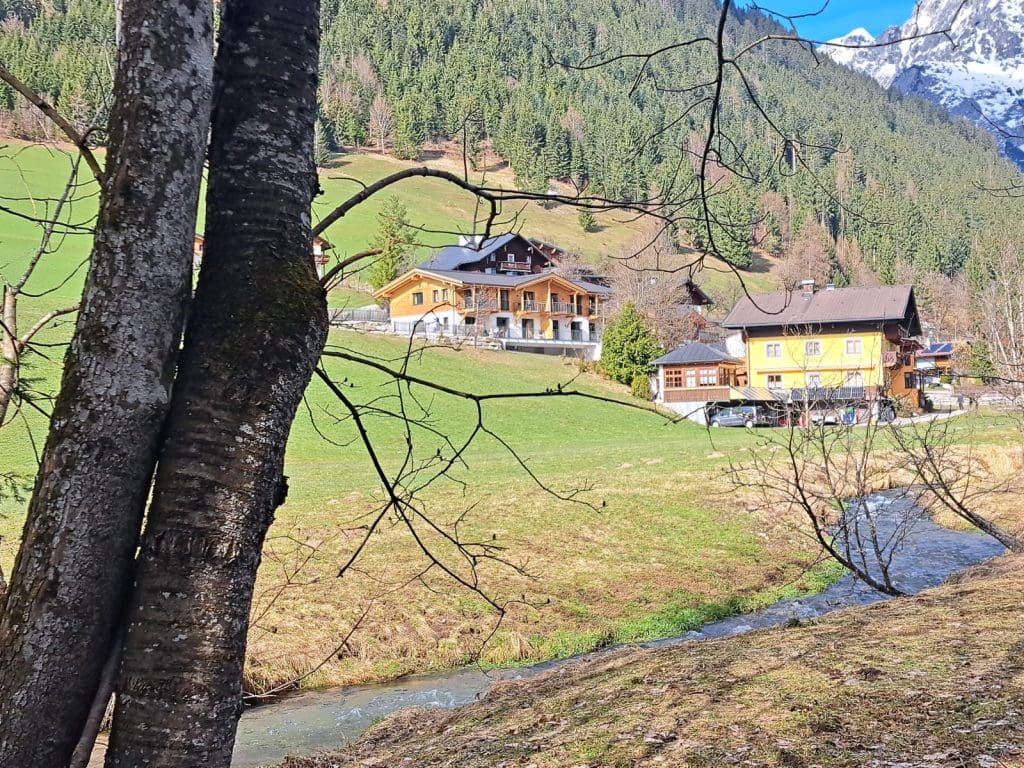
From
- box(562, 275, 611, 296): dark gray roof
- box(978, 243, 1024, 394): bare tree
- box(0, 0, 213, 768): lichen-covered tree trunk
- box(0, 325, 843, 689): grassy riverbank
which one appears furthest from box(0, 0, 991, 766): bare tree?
box(562, 275, 611, 296): dark gray roof

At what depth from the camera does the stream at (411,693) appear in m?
7.02

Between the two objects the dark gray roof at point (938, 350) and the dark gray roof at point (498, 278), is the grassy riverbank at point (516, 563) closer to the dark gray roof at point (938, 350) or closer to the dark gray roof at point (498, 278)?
the dark gray roof at point (498, 278)

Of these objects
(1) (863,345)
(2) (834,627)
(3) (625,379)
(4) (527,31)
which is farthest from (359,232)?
(4) (527,31)

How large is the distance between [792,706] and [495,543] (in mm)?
11588

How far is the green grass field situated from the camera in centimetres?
926

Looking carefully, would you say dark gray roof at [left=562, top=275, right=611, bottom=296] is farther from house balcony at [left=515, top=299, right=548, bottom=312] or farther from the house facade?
the house facade

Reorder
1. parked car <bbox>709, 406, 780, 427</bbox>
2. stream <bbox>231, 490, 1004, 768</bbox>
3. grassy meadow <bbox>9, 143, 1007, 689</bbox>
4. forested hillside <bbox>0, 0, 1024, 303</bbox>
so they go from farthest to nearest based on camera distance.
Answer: forested hillside <bbox>0, 0, 1024, 303</bbox> < parked car <bbox>709, 406, 780, 427</bbox> < grassy meadow <bbox>9, 143, 1007, 689</bbox> < stream <bbox>231, 490, 1004, 768</bbox>

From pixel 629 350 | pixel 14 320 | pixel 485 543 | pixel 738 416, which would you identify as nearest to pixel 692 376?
pixel 629 350

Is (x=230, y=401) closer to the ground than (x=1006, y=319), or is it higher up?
closer to the ground

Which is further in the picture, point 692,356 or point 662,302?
point 662,302

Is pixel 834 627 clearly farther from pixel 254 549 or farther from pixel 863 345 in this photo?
pixel 863 345

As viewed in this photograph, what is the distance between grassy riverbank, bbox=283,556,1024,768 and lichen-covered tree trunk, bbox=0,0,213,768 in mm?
2333

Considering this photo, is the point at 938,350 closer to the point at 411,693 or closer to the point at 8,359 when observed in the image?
the point at 411,693

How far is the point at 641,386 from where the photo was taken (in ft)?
139
